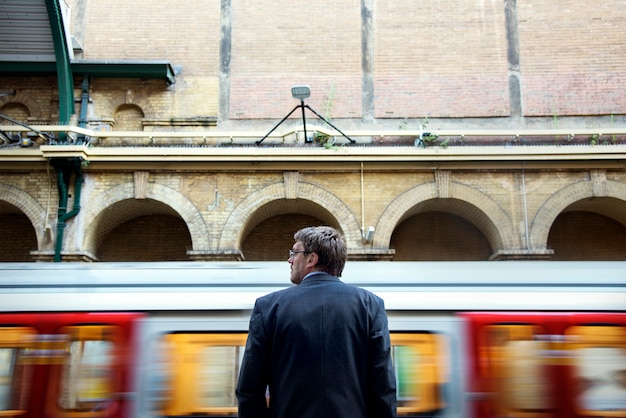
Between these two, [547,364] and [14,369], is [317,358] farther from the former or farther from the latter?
[14,369]

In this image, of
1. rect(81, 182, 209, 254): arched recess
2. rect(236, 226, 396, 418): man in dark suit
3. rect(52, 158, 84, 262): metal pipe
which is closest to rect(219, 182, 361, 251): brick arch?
rect(81, 182, 209, 254): arched recess

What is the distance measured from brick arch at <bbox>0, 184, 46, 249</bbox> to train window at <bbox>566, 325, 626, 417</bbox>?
39.3ft

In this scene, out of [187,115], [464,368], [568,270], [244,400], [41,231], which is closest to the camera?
[244,400]

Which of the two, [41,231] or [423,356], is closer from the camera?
[423,356]

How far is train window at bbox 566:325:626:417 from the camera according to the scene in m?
5.11

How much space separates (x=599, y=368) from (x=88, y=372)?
4.34 m

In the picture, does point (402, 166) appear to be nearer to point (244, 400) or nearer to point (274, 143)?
point (274, 143)

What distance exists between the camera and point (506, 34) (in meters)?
15.9

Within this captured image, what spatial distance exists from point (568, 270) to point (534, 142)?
32.3 feet

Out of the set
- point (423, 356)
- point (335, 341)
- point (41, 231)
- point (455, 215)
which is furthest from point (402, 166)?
point (335, 341)

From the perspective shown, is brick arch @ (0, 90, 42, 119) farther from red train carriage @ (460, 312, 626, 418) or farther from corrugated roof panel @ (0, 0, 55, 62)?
red train carriage @ (460, 312, 626, 418)

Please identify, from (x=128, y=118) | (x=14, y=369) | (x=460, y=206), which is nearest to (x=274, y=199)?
(x=460, y=206)

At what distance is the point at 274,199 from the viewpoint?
14422 millimetres

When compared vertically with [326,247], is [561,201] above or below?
above
